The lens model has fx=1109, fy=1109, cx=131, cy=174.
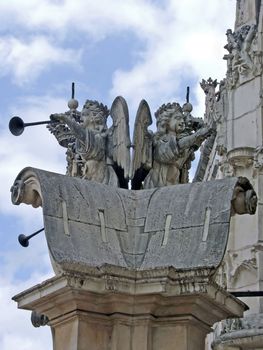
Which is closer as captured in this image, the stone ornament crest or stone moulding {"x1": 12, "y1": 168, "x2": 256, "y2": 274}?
stone moulding {"x1": 12, "y1": 168, "x2": 256, "y2": 274}

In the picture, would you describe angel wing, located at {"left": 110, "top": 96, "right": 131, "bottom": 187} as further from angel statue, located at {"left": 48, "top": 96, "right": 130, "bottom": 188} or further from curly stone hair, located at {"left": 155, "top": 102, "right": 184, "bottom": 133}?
curly stone hair, located at {"left": 155, "top": 102, "right": 184, "bottom": 133}

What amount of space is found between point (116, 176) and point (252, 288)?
9842 mm

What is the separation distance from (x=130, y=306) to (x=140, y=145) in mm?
1641

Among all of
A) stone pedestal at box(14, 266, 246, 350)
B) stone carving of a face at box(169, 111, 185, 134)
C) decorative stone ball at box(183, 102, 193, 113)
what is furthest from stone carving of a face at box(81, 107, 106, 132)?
stone pedestal at box(14, 266, 246, 350)

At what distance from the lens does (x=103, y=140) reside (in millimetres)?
9352

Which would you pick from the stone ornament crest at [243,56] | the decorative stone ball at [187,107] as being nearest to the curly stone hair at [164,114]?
the decorative stone ball at [187,107]

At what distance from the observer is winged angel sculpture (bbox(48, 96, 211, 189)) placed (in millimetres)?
9164

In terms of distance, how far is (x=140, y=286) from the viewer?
7949 mm

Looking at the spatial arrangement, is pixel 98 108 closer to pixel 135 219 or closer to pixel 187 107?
pixel 187 107

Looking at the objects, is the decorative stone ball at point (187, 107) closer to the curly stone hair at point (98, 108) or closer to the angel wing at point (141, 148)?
the angel wing at point (141, 148)

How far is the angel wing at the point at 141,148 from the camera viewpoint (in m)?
9.11

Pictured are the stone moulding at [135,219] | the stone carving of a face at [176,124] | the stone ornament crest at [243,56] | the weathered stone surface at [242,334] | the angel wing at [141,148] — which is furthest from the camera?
the stone ornament crest at [243,56]

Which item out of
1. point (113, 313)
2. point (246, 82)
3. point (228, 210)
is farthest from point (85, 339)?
point (246, 82)

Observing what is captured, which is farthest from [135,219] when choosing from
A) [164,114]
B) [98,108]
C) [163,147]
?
[98,108]
